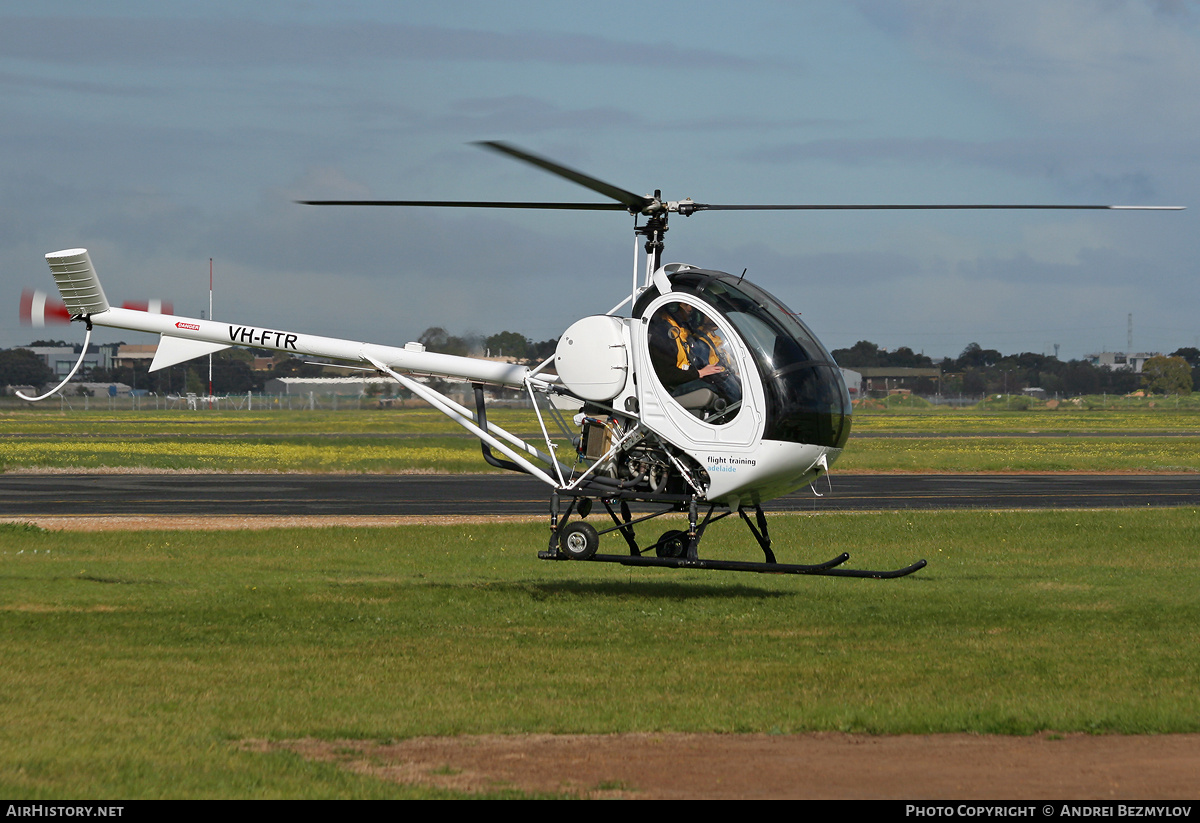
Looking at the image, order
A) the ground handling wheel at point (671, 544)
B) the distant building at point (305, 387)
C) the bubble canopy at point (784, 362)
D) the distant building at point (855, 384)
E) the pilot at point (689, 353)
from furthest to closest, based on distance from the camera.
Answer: the distant building at point (855, 384) → the distant building at point (305, 387) → the ground handling wheel at point (671, 544) → the pilot at point (689, 353) → the bubble canopy at point (784, 362)

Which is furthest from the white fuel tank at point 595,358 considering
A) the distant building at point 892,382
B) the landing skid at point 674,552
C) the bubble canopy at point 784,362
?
the distant building at point 892,382

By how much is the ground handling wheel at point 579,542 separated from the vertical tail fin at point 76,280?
829cm

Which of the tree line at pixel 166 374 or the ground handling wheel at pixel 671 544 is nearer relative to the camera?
the ground handling wheel at pixel 671 544

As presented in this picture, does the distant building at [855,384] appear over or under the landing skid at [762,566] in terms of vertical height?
over

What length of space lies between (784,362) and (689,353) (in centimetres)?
113

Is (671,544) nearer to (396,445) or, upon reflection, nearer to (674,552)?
(674,552)

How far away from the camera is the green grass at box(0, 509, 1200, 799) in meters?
9.59

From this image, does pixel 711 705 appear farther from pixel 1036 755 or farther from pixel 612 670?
pixel 1036 755

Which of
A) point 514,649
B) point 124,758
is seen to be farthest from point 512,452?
point 124,758

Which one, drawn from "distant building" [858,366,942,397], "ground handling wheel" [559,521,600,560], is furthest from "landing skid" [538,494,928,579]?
"distant building" [858,366,942,397]

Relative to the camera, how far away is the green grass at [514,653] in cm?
959

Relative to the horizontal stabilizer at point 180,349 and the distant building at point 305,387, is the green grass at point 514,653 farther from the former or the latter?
the distant building at point 305,387

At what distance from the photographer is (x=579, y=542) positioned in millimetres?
15609

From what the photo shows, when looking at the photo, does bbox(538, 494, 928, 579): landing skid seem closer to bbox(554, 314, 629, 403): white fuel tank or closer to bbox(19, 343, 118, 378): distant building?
bbox(554, 314, 629, 403): white fuel tank
